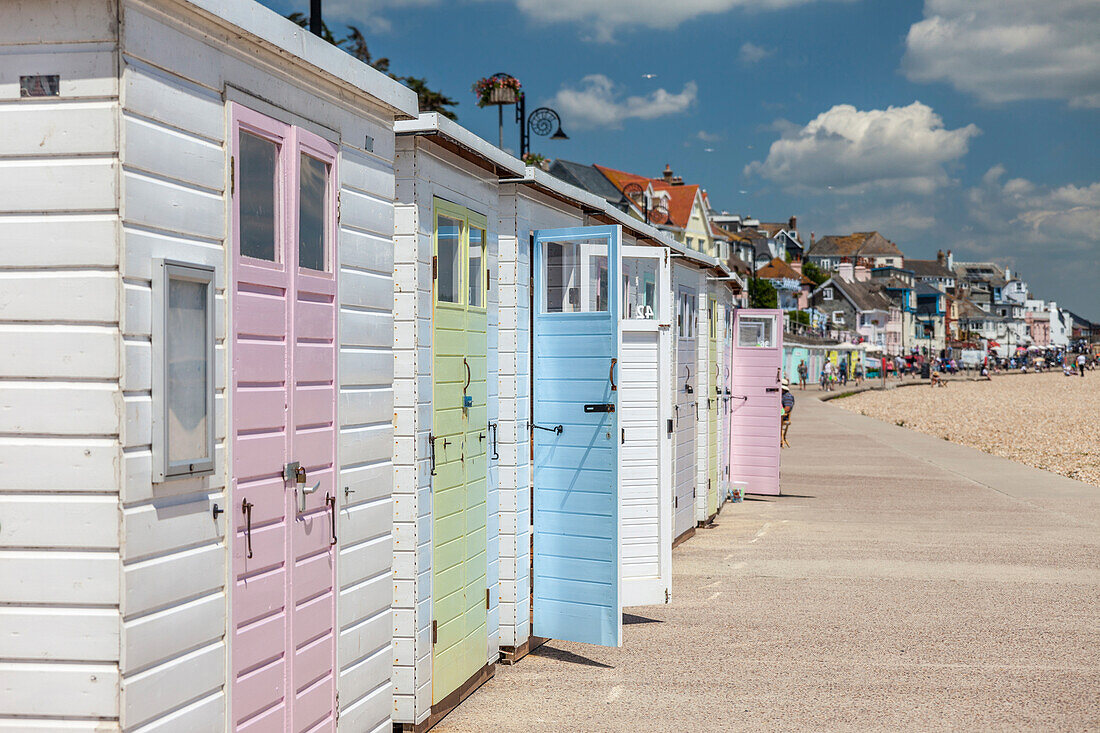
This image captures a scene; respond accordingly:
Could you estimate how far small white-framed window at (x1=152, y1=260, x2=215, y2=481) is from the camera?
137 inches

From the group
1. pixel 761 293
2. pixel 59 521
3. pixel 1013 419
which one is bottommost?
pixel 1013 419

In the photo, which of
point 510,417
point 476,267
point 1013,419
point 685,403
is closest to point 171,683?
point 476,267

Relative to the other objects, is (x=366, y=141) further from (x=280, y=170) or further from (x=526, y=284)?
(x=526, y=284)

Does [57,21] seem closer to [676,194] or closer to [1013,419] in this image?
[1013,419]

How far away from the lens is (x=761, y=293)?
85.7 metres

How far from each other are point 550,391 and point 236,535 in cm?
378

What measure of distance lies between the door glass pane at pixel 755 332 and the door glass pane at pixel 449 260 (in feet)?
33.3

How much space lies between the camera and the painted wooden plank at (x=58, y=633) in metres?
3.31

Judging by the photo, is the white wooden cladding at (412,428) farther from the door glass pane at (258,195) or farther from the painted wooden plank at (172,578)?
the painted wooden plank at (172,578)

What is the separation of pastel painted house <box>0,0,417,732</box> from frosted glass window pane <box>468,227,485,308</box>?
6.03 ft

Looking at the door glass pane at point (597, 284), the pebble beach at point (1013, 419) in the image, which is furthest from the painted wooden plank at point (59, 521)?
the pebble beach at point (1013, 419)

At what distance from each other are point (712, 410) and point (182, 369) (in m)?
11.4

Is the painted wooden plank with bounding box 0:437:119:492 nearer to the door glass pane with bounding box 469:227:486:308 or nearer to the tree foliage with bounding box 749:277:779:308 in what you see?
the door glass pane with bounding box 469:227:486:308

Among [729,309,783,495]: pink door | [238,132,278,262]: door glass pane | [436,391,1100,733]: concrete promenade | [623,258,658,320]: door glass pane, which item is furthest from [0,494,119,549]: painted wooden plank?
[729,309,783,495]: pink door
